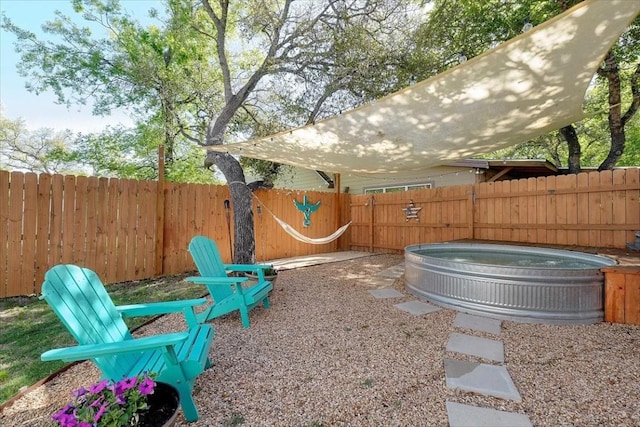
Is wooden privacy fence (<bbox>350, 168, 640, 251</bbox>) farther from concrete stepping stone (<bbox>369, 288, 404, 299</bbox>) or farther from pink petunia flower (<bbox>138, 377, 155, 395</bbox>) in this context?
pink petunia flower (<bbox>138, 377, 155, 395</bbox>)

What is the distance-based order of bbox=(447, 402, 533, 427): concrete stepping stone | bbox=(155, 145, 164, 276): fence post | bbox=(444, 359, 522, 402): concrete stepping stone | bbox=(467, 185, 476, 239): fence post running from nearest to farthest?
bbox=(447, 402, 533, 427): concrete stepping stone, bbox=(444, 359, 522, 402): concrete stepping stone, bbox=(155, 145, 164, 276): fence post, bbox=(467, 185, 476, 239): fence post

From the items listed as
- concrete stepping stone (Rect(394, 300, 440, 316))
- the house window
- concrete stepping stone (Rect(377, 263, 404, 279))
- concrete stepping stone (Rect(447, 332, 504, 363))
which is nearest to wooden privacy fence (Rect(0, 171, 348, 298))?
concrete stepping stone (Rect(377, 263, 404, 279))

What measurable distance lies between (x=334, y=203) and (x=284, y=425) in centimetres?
698

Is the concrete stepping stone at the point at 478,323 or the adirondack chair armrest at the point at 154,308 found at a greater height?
the adirondack chair armrest at the point at 154,308

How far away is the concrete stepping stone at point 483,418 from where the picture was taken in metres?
1.48

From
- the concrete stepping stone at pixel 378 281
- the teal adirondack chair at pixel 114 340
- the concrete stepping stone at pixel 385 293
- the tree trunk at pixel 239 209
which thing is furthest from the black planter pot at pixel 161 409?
the tree trunk at pixel 239 209

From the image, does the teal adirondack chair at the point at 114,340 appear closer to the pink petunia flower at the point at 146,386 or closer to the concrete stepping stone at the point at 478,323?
the pink petunia flower at the point at 146,386

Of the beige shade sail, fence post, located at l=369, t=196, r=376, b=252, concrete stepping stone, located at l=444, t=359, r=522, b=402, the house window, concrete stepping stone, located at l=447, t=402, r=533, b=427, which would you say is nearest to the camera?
concrete stepping stone, located at l=447, t=402, r=533, b=427

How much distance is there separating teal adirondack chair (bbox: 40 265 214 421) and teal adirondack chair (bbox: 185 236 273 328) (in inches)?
27.6

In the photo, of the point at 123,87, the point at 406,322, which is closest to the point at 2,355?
the point at 406,322

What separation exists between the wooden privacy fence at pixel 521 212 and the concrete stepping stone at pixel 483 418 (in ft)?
14.2

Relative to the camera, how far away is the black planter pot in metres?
1.22

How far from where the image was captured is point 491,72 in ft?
8.02

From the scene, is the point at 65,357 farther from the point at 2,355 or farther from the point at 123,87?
the point at 123,87
